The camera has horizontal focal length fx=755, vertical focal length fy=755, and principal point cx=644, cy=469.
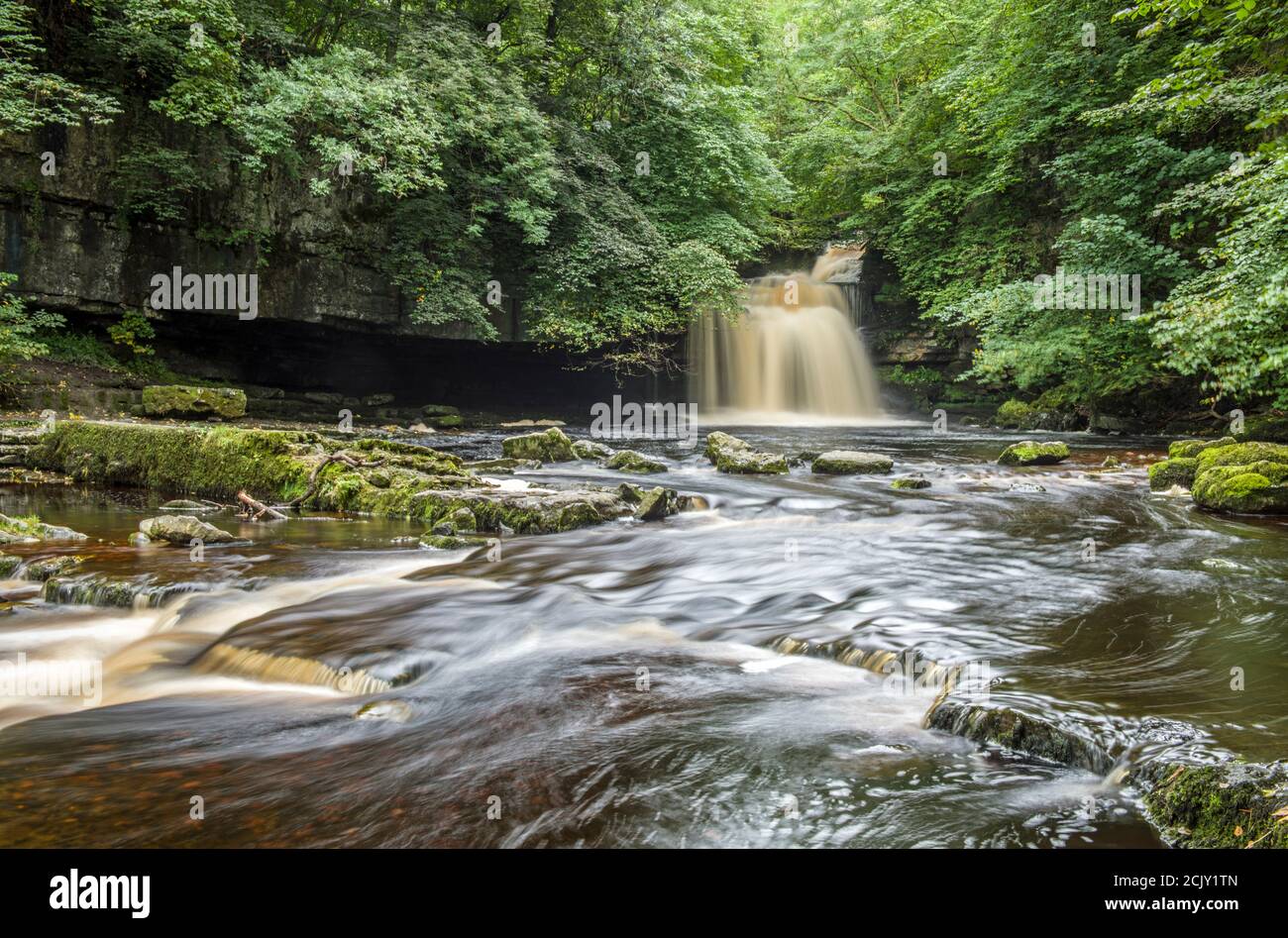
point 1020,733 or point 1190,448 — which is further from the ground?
point 1190,448

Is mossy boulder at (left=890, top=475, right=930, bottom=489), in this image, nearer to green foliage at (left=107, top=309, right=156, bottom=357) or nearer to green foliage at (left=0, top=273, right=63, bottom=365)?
green foliage at (left=0, top=273, right=63, bottom=365)

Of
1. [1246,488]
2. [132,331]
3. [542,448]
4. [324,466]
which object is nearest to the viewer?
[1246,488]

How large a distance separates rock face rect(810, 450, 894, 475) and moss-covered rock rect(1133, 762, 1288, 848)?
33.7 feet

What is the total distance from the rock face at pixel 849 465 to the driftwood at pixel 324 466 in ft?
23.9

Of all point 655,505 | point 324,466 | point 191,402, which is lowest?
point 655,505

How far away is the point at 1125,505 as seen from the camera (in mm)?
9727

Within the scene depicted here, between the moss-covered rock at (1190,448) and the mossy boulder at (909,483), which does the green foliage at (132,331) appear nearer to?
the mossy boulder at (909,483)

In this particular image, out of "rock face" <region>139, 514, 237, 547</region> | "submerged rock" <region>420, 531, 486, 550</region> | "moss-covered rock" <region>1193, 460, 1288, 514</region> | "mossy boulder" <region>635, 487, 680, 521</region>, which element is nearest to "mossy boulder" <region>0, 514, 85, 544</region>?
"rock face" <region>139, 514, 237, 547</region>

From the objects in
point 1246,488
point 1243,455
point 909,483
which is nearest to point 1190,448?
point 1243,455

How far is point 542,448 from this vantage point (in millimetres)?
13461

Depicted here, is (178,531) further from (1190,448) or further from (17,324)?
(1190,448)

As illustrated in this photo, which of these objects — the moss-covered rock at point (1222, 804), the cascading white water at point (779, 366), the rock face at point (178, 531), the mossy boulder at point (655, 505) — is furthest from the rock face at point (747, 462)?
the cascading white water at point (779, 366)

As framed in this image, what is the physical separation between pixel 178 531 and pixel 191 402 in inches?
333
